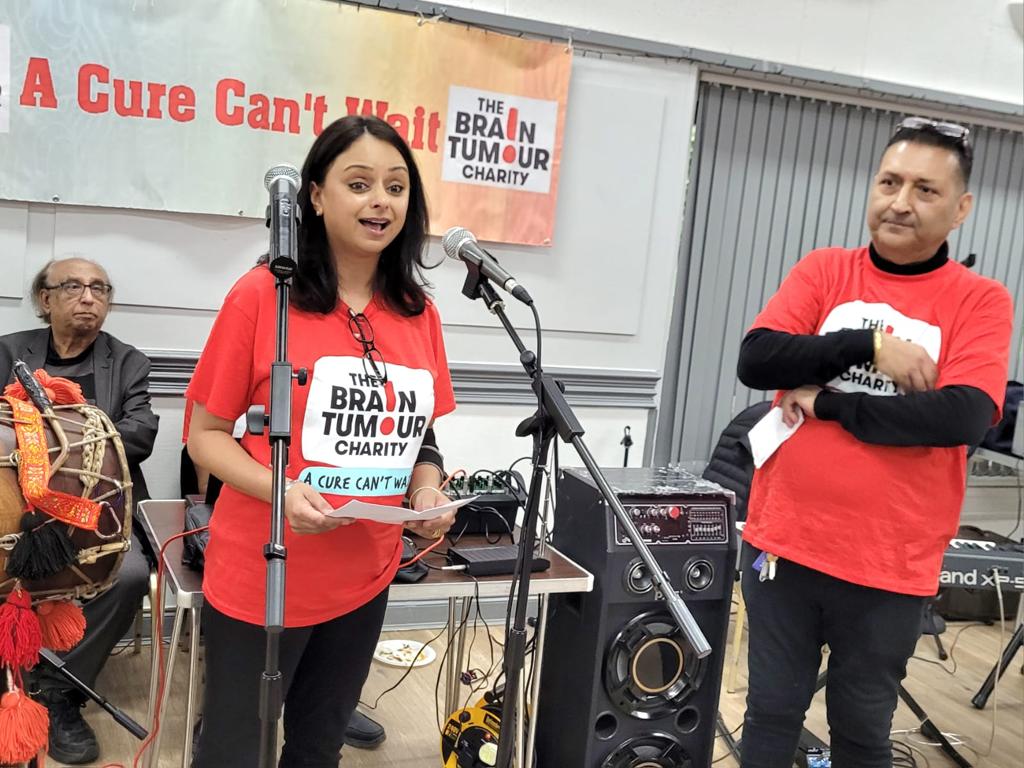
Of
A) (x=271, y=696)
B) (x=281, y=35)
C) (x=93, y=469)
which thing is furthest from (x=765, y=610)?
(x=281, y=35)

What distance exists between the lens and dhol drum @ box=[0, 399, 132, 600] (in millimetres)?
1786

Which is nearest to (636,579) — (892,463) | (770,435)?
(770,435)

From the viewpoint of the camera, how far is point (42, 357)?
297 cm

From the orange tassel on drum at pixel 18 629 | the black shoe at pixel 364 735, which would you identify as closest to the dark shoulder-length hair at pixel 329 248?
the orange tassel on drum at pixel 18 629

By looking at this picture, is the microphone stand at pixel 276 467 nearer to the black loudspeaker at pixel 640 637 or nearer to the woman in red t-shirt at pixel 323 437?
the woman in red t-shirt at pixel 323 437

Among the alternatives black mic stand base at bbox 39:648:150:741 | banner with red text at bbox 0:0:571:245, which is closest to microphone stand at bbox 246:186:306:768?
black mic stand base at bbox 39:648:150:741

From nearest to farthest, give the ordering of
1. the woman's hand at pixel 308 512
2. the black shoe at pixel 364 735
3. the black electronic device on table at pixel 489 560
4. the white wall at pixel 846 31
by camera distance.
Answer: the woman's hand at pixel 308 512, the black electronic device on table at pixel 489 560, the black shoe at pixel 364 735, the white wall at pixel 846 31

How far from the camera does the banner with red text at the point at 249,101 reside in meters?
2.97

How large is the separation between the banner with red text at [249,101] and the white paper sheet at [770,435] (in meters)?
1.84

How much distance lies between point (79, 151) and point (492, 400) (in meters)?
1.68

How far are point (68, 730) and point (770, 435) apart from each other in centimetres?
201

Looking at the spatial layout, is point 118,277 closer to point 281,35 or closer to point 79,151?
point 79,151

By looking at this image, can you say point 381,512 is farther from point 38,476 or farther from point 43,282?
point 43,282

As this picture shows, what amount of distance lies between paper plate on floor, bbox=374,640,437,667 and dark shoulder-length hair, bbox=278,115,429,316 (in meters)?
1.94
